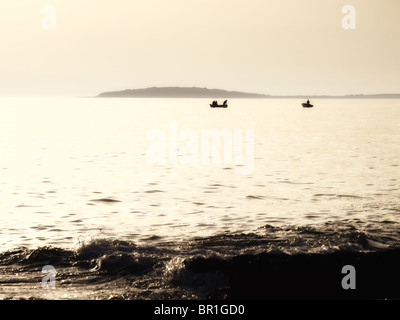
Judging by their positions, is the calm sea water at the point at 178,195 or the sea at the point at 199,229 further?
the calm sea water at the point at 178,195

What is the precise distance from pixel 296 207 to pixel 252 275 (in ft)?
39.0

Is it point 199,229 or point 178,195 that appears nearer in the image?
point 199,229

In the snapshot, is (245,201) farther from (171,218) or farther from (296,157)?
(296,157)

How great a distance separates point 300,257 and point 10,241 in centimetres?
1034

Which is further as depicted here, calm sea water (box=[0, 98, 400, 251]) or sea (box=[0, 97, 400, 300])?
calm sea water (box=[0, 98, 400, 251])

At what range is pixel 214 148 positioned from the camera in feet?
206

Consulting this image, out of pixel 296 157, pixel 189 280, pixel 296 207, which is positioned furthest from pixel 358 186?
pixel 189 280

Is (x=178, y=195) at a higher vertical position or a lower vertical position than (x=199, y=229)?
lower

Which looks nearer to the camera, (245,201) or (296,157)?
(245,201)
